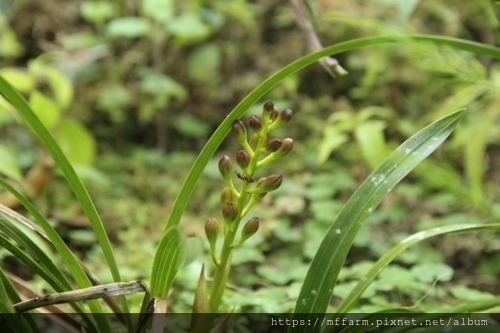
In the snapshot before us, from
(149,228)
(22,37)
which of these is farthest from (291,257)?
(22,37)

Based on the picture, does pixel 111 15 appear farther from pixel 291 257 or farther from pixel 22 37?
pixel 291 257

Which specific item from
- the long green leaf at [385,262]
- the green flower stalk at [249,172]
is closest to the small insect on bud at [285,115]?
the green flower stalk at [249,172]

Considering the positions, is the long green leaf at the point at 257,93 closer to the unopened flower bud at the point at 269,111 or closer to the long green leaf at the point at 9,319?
the unopened flower bud at the point at 269,111

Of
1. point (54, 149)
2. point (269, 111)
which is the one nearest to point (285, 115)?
point (269, 111)

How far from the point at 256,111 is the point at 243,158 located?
131 cm

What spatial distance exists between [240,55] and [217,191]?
0.70 meters

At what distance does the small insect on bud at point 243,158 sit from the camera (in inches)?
25.2

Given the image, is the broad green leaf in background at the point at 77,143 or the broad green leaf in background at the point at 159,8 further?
the broad green leaf in background at the point at 159,8

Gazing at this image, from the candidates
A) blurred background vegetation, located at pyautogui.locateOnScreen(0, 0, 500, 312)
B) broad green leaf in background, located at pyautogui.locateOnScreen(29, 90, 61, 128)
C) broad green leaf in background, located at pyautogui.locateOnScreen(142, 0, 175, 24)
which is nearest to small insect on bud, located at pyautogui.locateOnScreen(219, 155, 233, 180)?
blurred background vegetation, located at pyautogui.locateOnScreen(0, 0, 500, 312)

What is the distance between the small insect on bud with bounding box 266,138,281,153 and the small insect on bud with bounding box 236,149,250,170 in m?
0.03

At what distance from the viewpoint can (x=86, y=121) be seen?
205 centimetres

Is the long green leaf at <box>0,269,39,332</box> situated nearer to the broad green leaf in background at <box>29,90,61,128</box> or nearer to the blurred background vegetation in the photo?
the blurred background vegetation

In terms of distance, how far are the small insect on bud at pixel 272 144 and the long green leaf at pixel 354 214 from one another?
0.37 ft

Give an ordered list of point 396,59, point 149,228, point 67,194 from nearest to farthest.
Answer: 1. point 149,228
2. point 67,194
3. point 396,59
